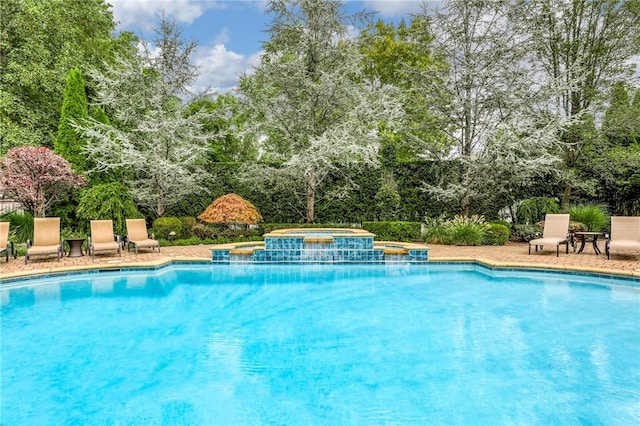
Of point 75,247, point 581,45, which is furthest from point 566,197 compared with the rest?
point 75,247

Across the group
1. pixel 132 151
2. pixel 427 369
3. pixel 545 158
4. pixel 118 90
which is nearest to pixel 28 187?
pixel 132 151

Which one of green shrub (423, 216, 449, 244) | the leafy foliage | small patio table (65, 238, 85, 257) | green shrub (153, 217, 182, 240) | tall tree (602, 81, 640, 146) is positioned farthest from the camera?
tall tree (602, 81, 640, 146)

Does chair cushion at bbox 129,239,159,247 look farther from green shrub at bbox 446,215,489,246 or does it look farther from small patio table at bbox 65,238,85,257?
green shrub at bbox 446,215,489,246

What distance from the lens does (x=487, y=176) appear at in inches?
572

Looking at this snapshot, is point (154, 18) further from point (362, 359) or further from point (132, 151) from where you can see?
point (362, 359)

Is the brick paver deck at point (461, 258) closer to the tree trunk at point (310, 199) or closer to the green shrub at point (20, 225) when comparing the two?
the green shrub at point (20, 225)

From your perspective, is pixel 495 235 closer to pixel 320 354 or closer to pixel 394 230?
pixel 394 230

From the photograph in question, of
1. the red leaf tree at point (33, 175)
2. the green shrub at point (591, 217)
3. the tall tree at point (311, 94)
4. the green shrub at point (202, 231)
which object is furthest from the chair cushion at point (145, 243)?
the green shrub at point (591, 217)

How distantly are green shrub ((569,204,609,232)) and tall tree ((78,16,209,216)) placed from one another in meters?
14.0

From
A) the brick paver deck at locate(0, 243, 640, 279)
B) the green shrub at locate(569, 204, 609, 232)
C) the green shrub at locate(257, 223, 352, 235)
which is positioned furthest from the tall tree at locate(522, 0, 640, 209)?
the green shrub at locate(257, 223, 352, 235)

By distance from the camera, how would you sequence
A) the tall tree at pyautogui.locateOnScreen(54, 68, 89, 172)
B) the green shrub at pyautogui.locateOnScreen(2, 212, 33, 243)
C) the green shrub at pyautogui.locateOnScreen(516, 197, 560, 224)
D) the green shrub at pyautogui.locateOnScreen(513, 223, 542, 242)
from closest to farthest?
the green shrub at pyautogui.locateOnScreen(2, 212, 33, 243)
the tall tree at pyautogui.locateOnScreen(54, 68, 89, 172)
the green shrub at pyautogui.locateOnScreen(513, 223, 542, 242)
the green shrub at pyautogui.locateOnScreen(516, 197, 560, 224)

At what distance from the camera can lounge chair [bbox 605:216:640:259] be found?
10109 mm

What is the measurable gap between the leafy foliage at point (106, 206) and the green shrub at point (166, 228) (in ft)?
3.07

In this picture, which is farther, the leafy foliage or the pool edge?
the leafy foliage
